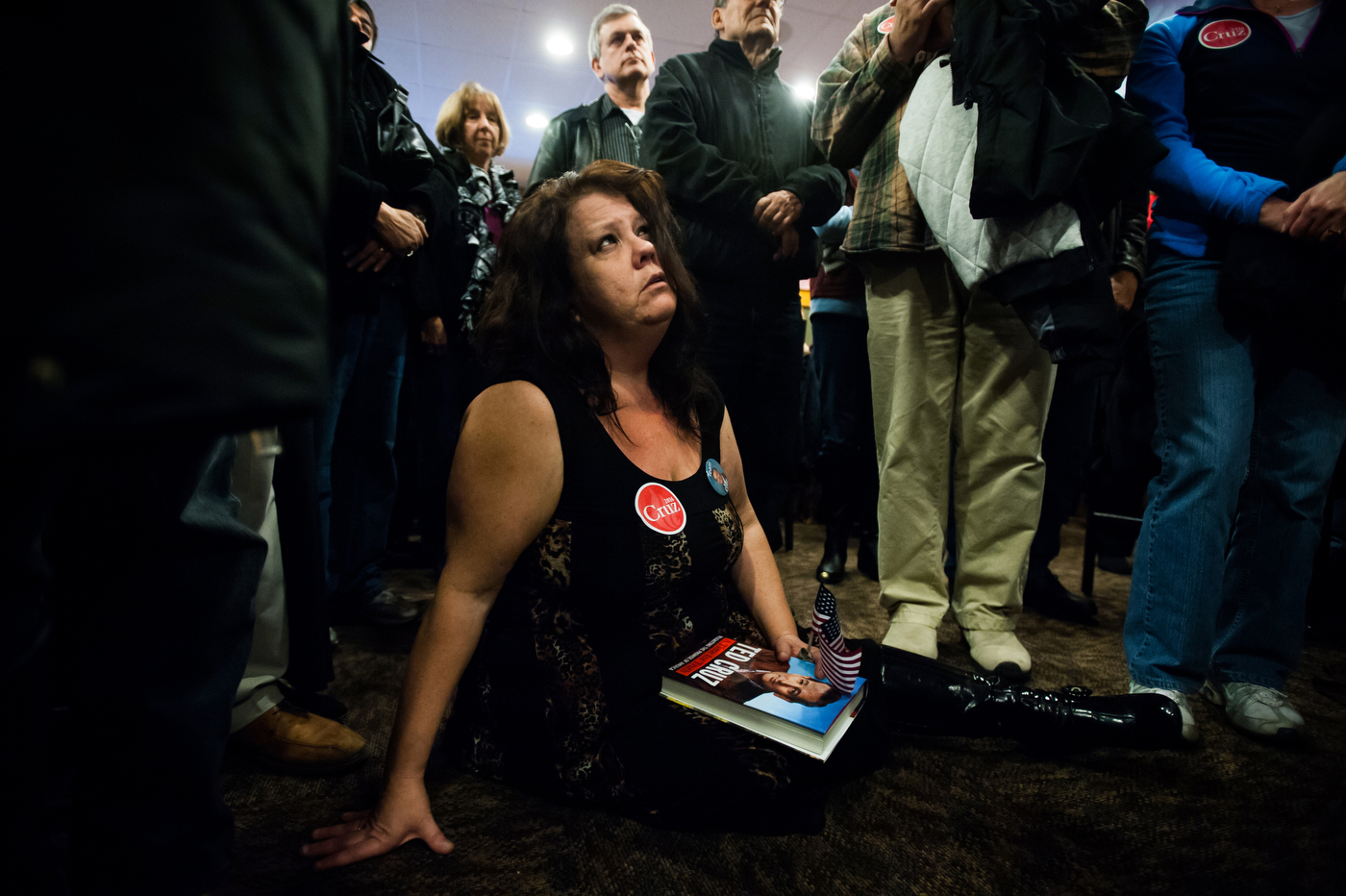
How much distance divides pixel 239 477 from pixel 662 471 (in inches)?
24.3

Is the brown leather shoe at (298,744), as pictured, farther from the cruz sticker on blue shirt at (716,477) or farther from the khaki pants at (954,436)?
the khaki pants at (954,436)

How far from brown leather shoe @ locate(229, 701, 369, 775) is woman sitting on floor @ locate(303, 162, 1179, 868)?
0.17m

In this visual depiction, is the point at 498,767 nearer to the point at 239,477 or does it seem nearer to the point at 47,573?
the point at 239,477

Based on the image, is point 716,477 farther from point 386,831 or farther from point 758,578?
point 386,831

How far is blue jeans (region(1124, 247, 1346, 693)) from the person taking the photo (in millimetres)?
1197

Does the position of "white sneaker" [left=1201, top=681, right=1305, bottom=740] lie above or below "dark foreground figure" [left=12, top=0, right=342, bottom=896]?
below

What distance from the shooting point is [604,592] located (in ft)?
3.04

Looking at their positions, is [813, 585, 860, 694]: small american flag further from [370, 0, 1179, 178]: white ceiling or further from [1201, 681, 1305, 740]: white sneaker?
[370, 0, 1179, 178]: white ceiling

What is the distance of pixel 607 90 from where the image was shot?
216 cm

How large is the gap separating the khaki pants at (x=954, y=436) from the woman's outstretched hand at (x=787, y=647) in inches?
22.3

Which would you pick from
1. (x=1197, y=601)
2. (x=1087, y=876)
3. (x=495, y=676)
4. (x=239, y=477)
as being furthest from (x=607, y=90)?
(x=1087, y=876)

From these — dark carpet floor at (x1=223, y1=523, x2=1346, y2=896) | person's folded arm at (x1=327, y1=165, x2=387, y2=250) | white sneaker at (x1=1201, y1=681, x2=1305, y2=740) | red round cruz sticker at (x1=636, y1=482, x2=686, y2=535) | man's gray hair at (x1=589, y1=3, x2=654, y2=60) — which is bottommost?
dark carpet floor at (x1=223, y1=523, x2=1346, y2=896)

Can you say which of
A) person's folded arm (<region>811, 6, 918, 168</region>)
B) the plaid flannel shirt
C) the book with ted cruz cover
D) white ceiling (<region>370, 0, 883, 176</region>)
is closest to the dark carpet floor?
the book with ted cruz cover

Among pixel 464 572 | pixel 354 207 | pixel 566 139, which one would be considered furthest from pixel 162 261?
pixel 566 139
